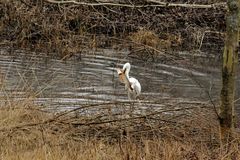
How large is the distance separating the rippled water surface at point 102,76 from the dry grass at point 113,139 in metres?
2.43

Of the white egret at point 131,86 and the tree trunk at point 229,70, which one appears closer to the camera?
the tree trunk at point 229,70

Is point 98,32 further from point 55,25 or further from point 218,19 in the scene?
point 218,19

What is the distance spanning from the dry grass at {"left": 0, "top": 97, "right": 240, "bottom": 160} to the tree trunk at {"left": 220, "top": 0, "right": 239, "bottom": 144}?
21 centimetres

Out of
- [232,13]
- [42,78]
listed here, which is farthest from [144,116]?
[42,78]

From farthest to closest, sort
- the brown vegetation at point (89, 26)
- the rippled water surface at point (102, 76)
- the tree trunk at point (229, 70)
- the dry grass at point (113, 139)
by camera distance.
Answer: the brown vegetation at point (89, 26), the rippled water surface at point (102, 76), the dry grass at point (113, 139), the tree trunk at point (229, 70)

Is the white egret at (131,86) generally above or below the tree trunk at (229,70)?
below

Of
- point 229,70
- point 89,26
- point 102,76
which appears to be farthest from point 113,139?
point 89,26

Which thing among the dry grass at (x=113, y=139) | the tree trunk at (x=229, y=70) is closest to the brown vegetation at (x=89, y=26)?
the dry grass at (x=113, y=139)

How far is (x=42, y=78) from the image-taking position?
12.9 metres

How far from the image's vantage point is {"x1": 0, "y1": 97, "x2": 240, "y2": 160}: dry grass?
5785 mm

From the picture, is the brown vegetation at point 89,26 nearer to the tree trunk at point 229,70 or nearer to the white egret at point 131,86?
the white egret at point 131,86

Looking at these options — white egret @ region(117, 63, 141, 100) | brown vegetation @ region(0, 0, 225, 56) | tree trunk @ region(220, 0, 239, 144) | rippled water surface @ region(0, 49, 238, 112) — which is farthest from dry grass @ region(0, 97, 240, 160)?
brown vegetation @ region(0, 0, 225, 56)

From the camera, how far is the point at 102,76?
1377 cm

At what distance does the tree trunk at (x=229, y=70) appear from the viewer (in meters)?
5.65
